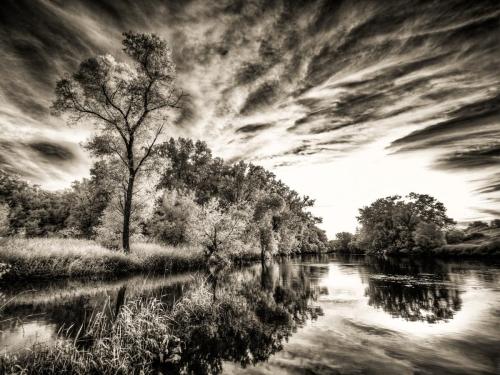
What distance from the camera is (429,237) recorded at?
53.6 m

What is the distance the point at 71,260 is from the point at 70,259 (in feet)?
0.32

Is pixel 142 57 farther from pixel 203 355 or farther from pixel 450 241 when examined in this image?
pixel 450 241

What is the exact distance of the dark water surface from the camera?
6781 mm

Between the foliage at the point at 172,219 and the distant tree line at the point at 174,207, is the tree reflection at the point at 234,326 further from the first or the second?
the foliage at the point at 172,219

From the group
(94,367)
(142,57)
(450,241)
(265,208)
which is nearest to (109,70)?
(142,57)

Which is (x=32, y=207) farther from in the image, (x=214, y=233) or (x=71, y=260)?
(x=71, y=260)

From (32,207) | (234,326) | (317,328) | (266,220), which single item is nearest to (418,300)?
(317,328)

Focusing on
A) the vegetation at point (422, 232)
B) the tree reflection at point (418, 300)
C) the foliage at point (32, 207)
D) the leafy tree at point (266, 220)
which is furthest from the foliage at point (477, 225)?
the foliage at point (32, 207)

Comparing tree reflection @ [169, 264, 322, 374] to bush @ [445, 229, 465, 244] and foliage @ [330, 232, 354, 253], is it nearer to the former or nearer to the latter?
bush @ [445, 229, 465, 244]

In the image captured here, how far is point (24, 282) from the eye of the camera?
594 inches

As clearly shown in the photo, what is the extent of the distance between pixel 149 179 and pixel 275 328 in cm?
2486

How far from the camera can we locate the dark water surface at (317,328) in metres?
6.78

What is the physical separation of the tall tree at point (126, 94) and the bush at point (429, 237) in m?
56.6

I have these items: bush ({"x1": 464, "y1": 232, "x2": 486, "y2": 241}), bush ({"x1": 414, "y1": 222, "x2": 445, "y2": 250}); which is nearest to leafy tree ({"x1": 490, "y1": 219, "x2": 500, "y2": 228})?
bush ({"x1": 464, "y1": 232, "x2": 486, "y2": 241})
